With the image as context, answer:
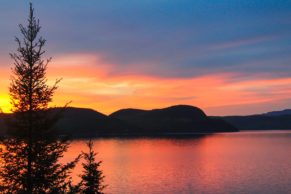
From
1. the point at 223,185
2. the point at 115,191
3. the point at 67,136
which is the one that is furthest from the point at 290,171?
the point at 67,136

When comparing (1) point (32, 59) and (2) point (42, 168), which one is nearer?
(2) point (42, 168)

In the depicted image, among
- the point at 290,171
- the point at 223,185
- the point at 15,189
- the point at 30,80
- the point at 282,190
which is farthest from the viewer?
the point at 290,171

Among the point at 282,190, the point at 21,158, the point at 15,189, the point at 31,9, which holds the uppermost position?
the point at 31,9

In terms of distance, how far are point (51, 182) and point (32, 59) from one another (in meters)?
8.09

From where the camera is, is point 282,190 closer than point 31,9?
No

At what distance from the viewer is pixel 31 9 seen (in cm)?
2600

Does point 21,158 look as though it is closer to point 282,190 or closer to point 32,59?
point 32,59

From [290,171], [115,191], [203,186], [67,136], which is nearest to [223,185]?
[203,186]

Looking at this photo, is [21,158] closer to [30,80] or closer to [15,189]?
[15,189]

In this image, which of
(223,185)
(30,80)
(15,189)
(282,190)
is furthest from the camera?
(223,185)

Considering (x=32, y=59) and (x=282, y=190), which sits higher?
Answer: (x=32, y=59)

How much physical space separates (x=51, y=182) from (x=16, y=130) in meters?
4.07

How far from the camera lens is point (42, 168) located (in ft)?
80.7

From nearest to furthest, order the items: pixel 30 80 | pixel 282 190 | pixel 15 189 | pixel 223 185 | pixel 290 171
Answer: pixel 15 189 → pixel 30 80 → pixel 282 190 → pixel 223 185 → pixel 290 171
